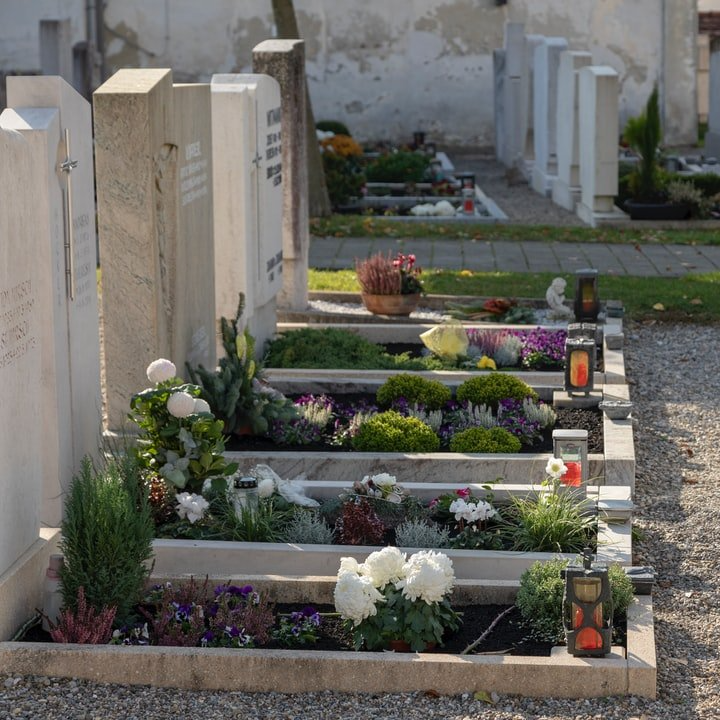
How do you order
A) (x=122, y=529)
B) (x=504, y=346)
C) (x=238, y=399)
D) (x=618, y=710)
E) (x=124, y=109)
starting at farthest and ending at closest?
(x=504, y=346), (x=238, y=399), (x=124, y=109), (x=122, y=529), (x=618, y=710)

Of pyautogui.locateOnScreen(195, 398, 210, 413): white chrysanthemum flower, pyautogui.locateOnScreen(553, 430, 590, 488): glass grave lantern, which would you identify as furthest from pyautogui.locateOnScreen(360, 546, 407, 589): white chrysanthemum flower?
pyautogui.locateOnScreen(553, 430, 590, 488): glass grave lantern

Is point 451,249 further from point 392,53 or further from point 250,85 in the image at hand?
point 392,53

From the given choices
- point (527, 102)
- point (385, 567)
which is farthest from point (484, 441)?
point (527, 102)

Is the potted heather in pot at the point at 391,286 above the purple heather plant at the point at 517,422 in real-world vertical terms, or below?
above

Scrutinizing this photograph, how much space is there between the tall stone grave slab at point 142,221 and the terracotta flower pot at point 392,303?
3.42m

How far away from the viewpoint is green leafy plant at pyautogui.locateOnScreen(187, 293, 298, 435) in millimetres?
7762

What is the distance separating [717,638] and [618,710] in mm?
836

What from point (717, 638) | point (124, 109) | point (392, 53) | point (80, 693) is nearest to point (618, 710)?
point (717, 638)

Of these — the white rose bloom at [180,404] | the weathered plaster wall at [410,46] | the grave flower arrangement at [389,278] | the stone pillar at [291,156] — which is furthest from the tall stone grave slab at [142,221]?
the weathered plaster wall at [410,46]

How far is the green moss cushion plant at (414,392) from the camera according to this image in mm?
8414

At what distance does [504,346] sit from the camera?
9.77m

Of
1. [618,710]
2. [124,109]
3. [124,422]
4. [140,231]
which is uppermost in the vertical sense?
[124,109]

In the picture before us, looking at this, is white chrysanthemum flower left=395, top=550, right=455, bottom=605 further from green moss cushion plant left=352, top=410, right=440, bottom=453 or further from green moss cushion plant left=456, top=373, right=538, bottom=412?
green moss cushion plant left=456, top=373, right=538, bottom=412

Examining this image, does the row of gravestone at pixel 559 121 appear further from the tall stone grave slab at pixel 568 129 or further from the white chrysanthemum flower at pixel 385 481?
the white chrysanthemum flower at pixel 385 481
